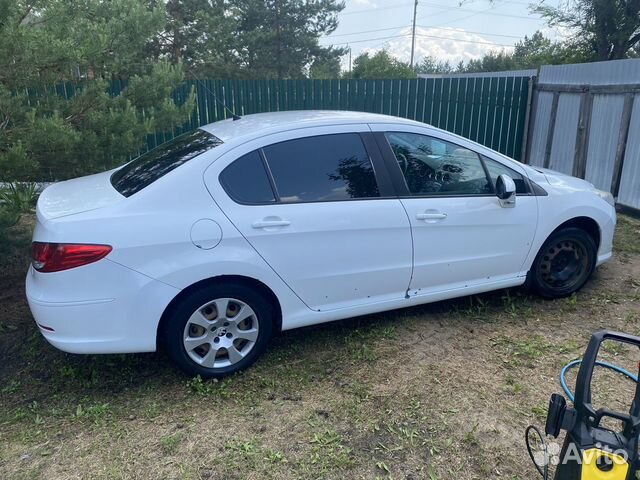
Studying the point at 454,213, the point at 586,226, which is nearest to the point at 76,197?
the point at 454,213

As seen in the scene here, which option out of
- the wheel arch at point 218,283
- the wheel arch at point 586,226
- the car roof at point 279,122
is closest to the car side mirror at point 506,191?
the wheel arch at point 586,226

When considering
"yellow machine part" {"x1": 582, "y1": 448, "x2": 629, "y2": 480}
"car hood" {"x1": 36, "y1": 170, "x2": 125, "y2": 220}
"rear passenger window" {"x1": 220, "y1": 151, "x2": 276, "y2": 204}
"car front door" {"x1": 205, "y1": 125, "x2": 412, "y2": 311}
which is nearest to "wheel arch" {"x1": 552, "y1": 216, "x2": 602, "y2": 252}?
"car front door" {"x1": 205, "y1": 125, "x2": 412, "y2": 311}

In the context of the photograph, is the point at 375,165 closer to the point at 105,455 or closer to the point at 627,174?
the point at 105,455

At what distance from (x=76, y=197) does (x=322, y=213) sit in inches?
62.8

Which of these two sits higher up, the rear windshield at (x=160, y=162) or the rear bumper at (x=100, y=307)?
the rear windshield at (x=160, y=162)

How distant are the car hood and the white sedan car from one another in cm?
2

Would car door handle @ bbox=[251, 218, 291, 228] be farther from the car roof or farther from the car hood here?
the car hood

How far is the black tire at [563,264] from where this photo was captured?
169 inches

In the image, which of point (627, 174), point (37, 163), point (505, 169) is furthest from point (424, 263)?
point (627, 174)

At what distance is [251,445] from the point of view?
109 inches

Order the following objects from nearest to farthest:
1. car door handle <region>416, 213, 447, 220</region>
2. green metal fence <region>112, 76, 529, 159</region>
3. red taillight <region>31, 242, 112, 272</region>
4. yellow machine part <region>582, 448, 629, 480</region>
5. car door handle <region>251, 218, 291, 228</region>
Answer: yellow machine part <region>582, 448, 629, 480</region>
red taillight <region>31, 242, 112, 272</region>
car door handle <region>251, 218, 291, 228</region>
car door handle <region>416, 213, 447, 220</region>
green metal fence <region>112, 76, 529, 159</region>

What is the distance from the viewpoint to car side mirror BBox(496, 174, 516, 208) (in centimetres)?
379

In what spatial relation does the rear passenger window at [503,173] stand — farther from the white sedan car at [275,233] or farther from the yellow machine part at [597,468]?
the yellow machine part at [597,468]

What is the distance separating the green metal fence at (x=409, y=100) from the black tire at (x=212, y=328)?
642 cm
